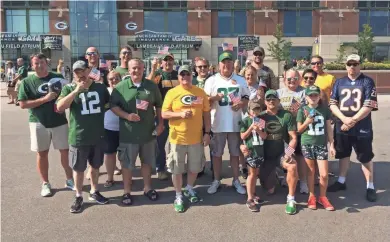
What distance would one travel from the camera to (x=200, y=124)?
5.12 m

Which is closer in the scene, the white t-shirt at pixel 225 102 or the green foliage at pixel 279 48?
the white t-shirt at pixel 225 102

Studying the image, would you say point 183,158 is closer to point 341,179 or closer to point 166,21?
point 341,179

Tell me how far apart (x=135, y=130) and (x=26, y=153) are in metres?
4.28

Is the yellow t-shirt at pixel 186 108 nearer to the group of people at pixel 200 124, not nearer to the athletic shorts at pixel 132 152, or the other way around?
the group of people at pixel 200 124

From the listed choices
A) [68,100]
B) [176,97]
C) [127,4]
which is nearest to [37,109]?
[68,100]

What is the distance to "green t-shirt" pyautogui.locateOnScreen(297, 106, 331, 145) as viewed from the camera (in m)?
5.06

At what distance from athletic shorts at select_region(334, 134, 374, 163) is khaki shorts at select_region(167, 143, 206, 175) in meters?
2.23

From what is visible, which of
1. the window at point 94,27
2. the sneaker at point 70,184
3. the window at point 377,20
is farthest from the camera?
the window at point 377,20

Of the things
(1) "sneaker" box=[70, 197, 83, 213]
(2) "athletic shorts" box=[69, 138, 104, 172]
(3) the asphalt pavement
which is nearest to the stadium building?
(3) the asphalt pavement

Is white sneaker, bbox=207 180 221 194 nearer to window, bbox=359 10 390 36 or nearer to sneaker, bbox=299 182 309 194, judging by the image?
sneaker, bbox=299 182 309 194

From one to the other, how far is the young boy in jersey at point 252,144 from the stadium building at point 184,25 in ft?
127

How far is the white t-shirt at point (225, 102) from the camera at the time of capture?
5.49 metres

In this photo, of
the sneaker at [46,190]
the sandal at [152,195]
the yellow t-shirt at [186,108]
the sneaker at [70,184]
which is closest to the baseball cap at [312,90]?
the yellow t-shirt at [186,108]

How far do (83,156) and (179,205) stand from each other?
1.51 m
